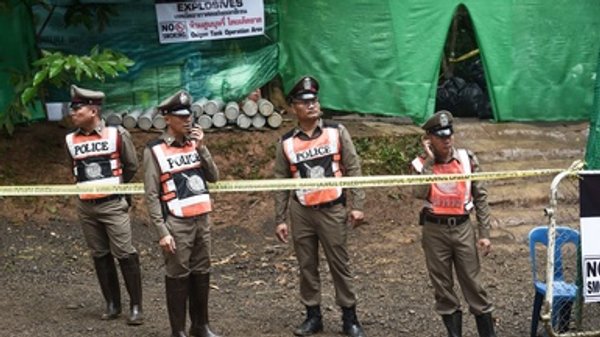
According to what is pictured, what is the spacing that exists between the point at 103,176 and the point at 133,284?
954 millimetres

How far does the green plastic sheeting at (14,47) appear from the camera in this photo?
1166 centimetres

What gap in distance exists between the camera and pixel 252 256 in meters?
10.3

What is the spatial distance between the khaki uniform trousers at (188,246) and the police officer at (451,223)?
1.68 metres

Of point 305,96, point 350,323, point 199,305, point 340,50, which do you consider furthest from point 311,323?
point 340,50

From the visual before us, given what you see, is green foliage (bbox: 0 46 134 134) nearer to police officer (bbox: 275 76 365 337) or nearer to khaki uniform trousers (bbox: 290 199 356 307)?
police officer (bbox: 275 76 365 337)

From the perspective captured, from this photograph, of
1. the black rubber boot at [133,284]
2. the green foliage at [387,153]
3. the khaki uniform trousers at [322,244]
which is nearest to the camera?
the khaki uniform trousers at [322,244]

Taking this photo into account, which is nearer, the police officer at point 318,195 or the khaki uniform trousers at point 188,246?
the khaki uniform trousers at point 188,246

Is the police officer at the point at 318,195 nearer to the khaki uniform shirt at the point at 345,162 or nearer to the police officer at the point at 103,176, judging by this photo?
the khaki uniform shirt at the point at 345,162

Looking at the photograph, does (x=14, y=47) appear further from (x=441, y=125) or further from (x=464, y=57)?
(x=464, y=57)

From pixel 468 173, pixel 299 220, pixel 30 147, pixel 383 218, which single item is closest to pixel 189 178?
pixel 299 220

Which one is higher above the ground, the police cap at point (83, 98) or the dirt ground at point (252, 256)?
the police cap at point (83, 98)

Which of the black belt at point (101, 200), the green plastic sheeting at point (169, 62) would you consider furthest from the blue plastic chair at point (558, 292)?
the green plastic sheeting at point (169, 62)

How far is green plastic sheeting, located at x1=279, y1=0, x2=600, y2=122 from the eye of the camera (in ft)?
40.0

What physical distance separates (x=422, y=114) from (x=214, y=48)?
9.14 feet
